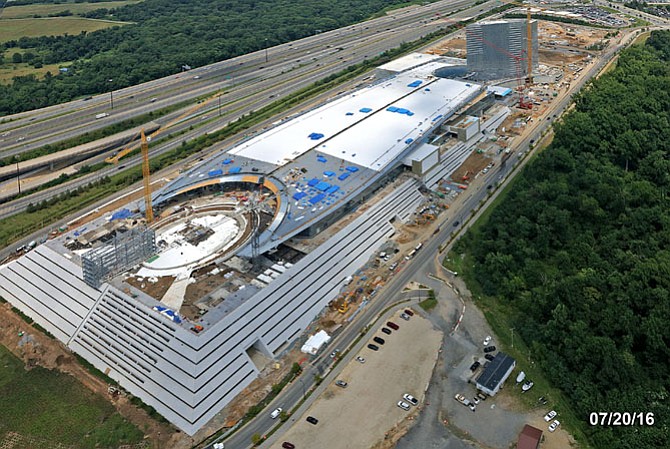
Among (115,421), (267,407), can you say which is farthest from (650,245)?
(115,421)

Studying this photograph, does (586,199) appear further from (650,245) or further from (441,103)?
(441,103)

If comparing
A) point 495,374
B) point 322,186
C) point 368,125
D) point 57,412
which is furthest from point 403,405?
point 368,125

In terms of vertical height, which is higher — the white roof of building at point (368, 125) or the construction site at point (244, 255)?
the white roof of building at point (368, 125)

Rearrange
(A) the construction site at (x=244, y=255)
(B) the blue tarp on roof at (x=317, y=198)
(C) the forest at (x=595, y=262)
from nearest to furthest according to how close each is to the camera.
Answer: (C) the forest at (x=595, y=262), (A) the construction site at (x=244, y=255), (B) the blue tarp on roof at (x=317, y=198)

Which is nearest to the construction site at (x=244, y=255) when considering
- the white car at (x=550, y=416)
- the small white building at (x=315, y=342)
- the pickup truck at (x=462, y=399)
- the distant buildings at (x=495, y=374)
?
the small white building at (x=315, y=342)
